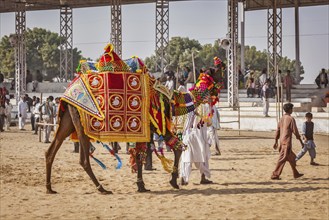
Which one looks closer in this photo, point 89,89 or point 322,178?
point 89,89

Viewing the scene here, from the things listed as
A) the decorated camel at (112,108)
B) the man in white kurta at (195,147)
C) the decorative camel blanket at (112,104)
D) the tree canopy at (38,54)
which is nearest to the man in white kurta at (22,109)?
the man in white kurta at (195,147)

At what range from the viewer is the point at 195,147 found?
11945mm

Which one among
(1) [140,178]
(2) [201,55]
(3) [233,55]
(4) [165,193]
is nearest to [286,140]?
(4) [165,193]

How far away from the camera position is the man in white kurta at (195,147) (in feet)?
38.9

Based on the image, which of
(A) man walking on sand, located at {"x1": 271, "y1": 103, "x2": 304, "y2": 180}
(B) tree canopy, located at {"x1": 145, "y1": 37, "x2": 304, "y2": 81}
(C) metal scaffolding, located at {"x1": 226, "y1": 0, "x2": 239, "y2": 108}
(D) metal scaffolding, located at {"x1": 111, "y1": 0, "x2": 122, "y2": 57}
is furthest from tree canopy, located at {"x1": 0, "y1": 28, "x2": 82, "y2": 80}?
(A) man walking on sand, located at {"x1": 271, "y1": 103, "x2": 304, "y2": 180}

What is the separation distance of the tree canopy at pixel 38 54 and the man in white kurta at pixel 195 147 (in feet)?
229

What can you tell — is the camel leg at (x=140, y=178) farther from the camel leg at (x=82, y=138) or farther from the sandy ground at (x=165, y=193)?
the camel leg at (x=82, y=138)

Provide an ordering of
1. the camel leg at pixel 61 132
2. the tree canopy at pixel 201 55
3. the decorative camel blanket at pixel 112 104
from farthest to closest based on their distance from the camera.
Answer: the tree canopy at pixel 201 55
the camel leg at pixel 61 132
the decorative camel blanket at pixel 112 104

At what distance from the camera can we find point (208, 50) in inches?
3777

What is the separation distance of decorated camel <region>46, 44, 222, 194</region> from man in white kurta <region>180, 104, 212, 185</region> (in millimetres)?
427

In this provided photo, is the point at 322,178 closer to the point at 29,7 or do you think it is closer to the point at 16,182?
the point at 16,182

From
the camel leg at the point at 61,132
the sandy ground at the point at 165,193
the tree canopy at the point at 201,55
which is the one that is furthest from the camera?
the tree canopy at the point at 201,55

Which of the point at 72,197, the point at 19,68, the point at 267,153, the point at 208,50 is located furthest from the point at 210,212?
the point at 208,50

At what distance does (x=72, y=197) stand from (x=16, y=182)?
215cm
